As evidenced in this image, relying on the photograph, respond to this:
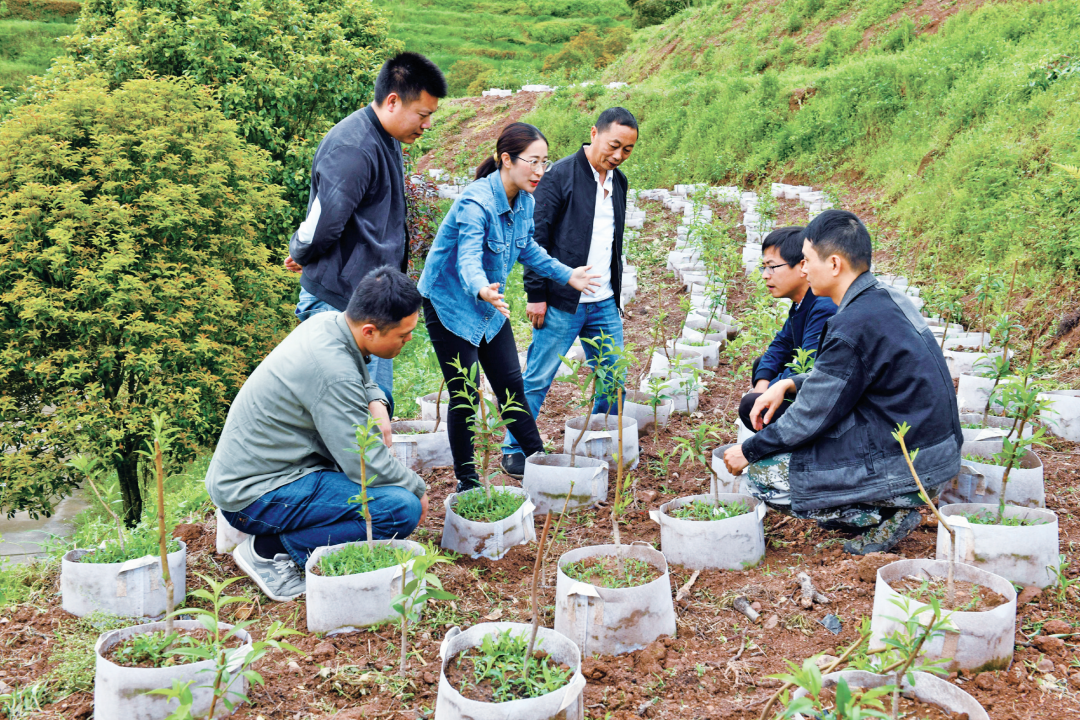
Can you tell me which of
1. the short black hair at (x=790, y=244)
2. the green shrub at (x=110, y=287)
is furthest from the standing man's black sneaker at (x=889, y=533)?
the green shrub at (x=110, y=287)

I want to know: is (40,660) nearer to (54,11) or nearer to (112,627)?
(112,627)

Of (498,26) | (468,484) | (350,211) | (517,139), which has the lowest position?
(468,484)

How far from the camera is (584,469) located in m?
3.23

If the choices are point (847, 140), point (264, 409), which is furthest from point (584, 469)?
point (847, 140)

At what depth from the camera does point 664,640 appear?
7.54 ft

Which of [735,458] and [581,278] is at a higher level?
[581,278]

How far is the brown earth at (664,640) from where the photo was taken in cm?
205

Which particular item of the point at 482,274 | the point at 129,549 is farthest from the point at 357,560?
the point at 482,274

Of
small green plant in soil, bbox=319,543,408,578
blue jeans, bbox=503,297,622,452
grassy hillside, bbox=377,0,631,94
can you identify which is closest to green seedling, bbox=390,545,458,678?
small green plant in soil, bbox=319,543,408,578

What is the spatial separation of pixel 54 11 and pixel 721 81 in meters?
37.8

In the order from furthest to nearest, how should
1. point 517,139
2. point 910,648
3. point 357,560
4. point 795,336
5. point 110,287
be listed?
point 110,287
point 795,336
point 517,139
point 357,560
point 910,648

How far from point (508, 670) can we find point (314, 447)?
1.18 m

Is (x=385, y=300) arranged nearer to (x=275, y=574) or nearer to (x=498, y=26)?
(x=275, y=574)

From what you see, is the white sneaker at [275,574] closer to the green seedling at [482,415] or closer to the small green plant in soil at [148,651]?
the small green plant in soil at [148,651]
